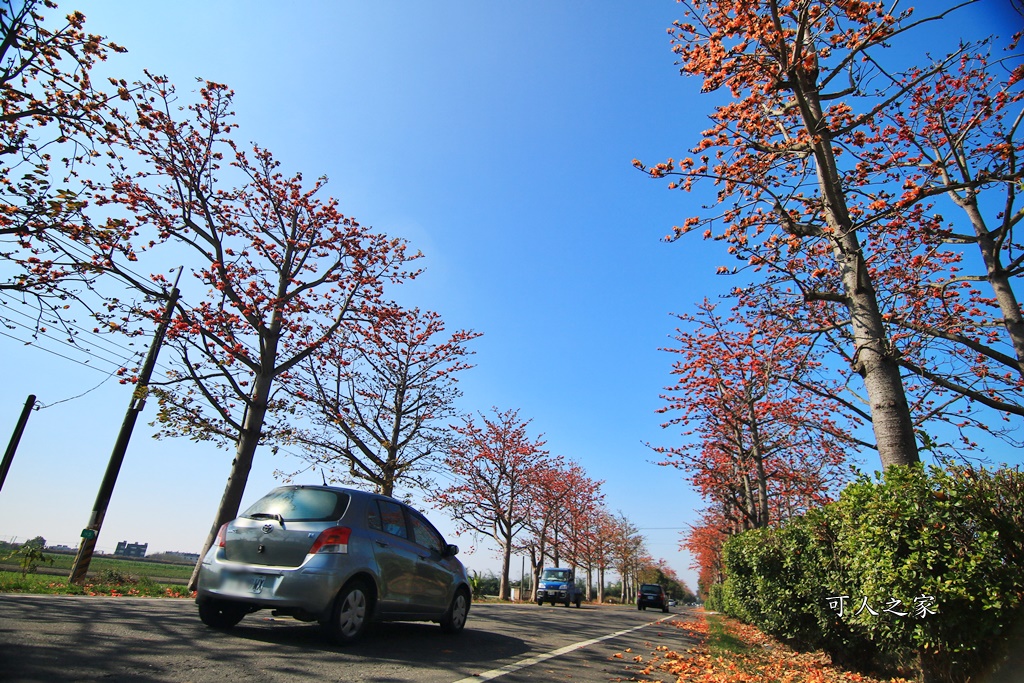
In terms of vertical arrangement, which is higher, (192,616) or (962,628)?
(962,628)

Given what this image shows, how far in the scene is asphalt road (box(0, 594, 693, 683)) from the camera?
363cm

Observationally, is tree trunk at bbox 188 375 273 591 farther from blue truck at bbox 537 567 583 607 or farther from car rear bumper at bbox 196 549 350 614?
blue truck at bbox 537 567 583 607

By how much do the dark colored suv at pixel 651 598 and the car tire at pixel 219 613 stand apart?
3589 cm

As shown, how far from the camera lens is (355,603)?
17.3 feet

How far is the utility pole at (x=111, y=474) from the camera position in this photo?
11.0m

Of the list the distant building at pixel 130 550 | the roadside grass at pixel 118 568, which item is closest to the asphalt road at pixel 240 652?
the roadside grass at pixel 118 568

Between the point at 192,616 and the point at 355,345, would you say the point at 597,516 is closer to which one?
the point at 355,345

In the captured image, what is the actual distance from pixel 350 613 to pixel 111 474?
980 centimetres

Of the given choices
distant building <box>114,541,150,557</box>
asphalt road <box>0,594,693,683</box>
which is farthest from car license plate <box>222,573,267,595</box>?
distant building <box>114,541,150,557</box>

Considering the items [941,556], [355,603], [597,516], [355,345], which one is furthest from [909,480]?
[597,516]

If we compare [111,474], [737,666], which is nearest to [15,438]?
[111,474]

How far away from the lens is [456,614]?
23.6 ft

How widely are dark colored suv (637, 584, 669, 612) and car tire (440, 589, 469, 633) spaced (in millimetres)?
33265

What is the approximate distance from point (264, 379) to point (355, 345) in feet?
23.1
